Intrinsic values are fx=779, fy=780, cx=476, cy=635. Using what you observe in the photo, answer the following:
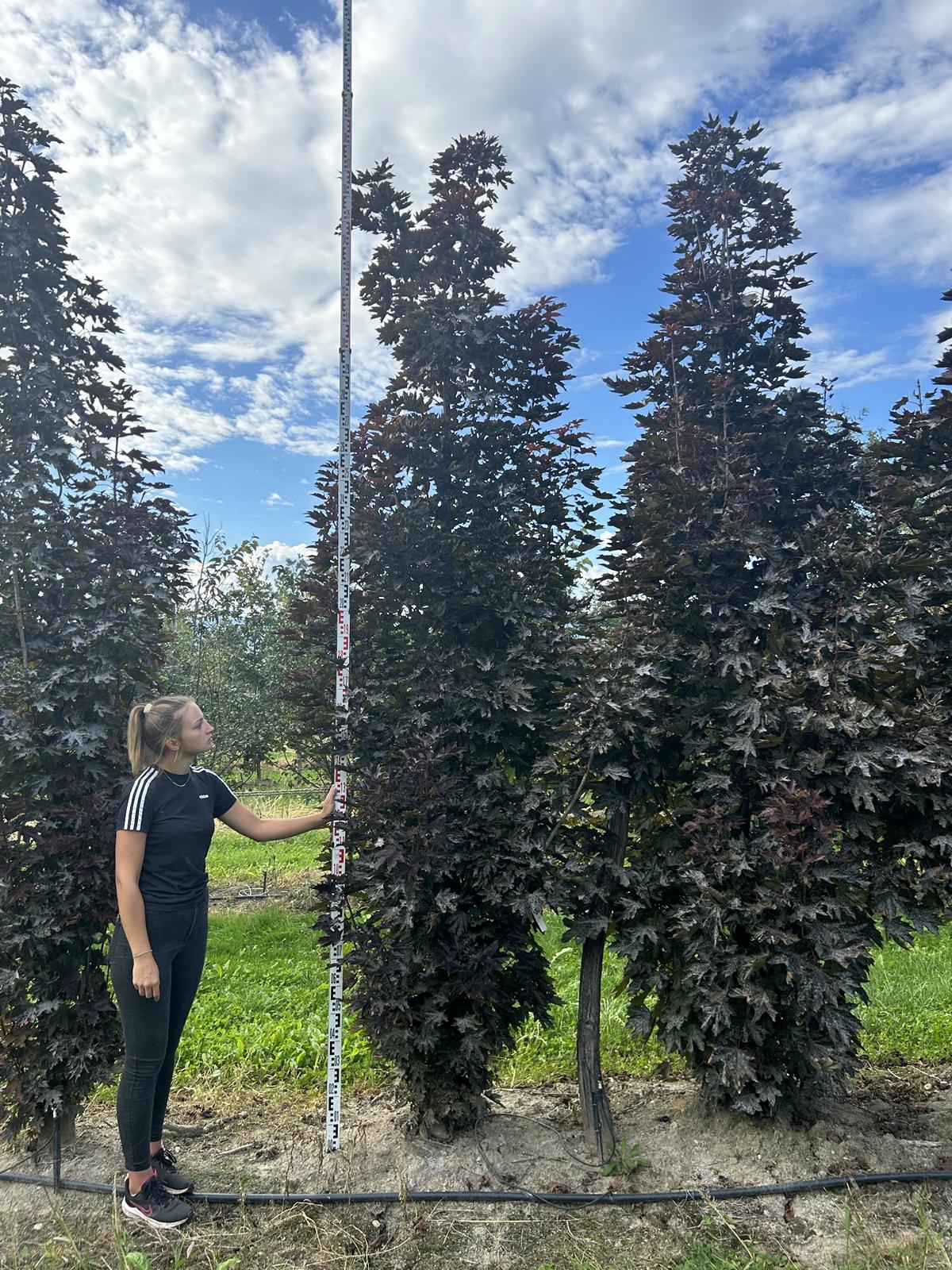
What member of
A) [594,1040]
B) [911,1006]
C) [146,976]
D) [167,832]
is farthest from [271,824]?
[911,1006]

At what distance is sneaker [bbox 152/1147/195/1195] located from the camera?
3.19 meters

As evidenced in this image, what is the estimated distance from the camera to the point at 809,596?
332 cm

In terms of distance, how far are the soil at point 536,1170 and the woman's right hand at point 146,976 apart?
39.1 inches

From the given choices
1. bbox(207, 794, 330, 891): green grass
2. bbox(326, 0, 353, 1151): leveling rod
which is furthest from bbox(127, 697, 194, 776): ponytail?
bbox(207, 794, 330, 891): green grass

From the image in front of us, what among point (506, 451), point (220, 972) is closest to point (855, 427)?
point (506, 451)

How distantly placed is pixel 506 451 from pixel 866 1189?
351 cm

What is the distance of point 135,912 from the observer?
2904mm

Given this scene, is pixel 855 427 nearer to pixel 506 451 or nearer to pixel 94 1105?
pixel 506 451

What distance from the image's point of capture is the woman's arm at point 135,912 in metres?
2.88

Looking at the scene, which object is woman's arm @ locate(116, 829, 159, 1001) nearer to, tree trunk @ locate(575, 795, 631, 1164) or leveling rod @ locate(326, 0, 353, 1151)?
leveling rod @ locate(326, 0, 353, 1151)

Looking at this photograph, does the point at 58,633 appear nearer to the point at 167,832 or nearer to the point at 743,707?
the point at 167,832

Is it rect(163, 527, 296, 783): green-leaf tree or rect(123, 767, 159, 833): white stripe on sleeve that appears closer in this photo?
rect(123, 767, 159, 833): white stripe on sleeve

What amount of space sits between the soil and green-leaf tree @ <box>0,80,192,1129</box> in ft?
2.16

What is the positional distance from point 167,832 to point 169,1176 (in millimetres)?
1471
